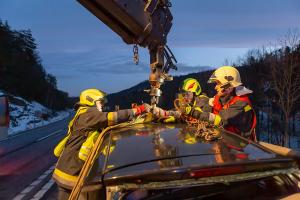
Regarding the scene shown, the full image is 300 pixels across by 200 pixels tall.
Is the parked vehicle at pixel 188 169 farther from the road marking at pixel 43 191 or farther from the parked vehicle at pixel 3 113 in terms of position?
the parked vehicle at pixel 3 113

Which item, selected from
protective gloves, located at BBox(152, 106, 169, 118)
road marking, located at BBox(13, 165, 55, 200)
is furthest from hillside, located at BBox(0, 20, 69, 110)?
protective gloves, located at BBox(152, 106, 169, 118)

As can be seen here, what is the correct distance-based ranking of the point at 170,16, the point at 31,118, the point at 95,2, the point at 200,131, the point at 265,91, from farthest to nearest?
the point at 31,118
the point at 265,91
the point at 170,16
the point at 95,2
the point at 200,131

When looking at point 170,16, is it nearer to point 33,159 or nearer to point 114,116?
point 114,116

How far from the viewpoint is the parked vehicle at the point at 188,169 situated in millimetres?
3023

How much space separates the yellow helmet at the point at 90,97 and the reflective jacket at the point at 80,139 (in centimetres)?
19

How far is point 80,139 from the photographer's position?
5.42 m

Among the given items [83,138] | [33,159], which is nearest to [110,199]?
[83,138]

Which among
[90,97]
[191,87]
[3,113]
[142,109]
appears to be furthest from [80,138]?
[3,113]

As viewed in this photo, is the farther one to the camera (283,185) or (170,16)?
(170,16)

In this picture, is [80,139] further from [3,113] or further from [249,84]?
[249,84]

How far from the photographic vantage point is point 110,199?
2.99 metres

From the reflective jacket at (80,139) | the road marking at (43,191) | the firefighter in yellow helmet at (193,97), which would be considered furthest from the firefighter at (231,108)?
the road marking at (43,191)

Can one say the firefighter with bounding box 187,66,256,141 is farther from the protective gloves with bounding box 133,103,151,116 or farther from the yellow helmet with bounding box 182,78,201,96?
the yellow helmet with bounding box 182,78,201,96

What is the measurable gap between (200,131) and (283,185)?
33.2 inches
